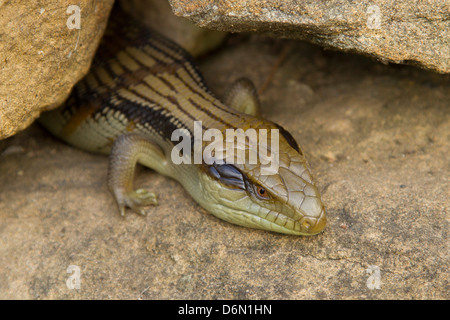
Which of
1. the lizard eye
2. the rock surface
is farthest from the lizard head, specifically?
the rock surface

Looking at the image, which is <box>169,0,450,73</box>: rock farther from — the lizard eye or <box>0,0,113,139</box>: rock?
the lizard eye

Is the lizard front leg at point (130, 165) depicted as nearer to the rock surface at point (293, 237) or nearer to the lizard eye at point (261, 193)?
the rock surface at point (293, 237)

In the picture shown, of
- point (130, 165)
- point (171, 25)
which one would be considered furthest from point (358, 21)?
point (171, 25)

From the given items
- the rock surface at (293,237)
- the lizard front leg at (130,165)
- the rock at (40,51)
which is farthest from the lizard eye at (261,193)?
the rock at (40,51)

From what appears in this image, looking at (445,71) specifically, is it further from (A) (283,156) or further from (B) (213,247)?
(B) (213,247)

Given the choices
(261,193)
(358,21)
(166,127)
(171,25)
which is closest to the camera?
(358,21)

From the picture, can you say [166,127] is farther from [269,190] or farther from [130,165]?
[269,190]
